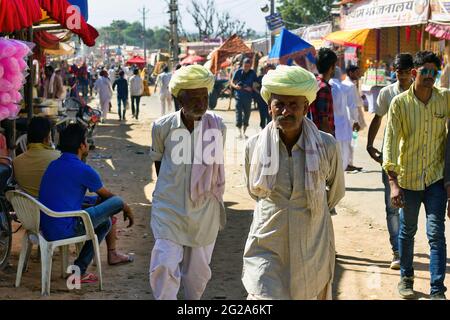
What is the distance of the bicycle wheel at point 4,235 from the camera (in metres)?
6.90

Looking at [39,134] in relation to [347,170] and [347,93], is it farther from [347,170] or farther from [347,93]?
[347,170]

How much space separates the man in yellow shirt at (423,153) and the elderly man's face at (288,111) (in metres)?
1.87

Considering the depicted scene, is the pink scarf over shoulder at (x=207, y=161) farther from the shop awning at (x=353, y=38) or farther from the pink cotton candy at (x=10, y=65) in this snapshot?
the shop awning at (x=353, y=38)

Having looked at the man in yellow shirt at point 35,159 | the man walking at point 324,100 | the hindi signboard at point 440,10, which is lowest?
the man in yellow shirt at point 35,159

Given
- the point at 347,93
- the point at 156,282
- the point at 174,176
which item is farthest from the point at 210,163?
the point at 347,93

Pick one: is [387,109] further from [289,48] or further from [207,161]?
[289,48]

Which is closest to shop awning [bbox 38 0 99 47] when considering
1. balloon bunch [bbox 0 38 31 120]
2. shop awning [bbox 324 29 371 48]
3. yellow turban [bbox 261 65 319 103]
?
balloon bunch [bbox 0 38 31 120]

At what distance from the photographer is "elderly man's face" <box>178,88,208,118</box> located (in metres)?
5.36

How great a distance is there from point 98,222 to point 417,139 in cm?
259

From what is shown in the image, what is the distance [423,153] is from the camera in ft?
19.1

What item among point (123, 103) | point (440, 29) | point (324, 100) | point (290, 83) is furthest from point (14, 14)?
point (123, 103)

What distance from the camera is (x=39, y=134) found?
696 centimetres

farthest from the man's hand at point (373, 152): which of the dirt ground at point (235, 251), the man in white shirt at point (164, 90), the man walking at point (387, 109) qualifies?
the man in white shirt at point (164, 90)

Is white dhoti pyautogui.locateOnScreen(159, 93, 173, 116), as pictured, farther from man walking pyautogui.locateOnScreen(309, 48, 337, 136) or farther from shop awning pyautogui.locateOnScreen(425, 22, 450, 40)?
man walking pyautogui.locateOnScreen(309, 48, 337, 136)
